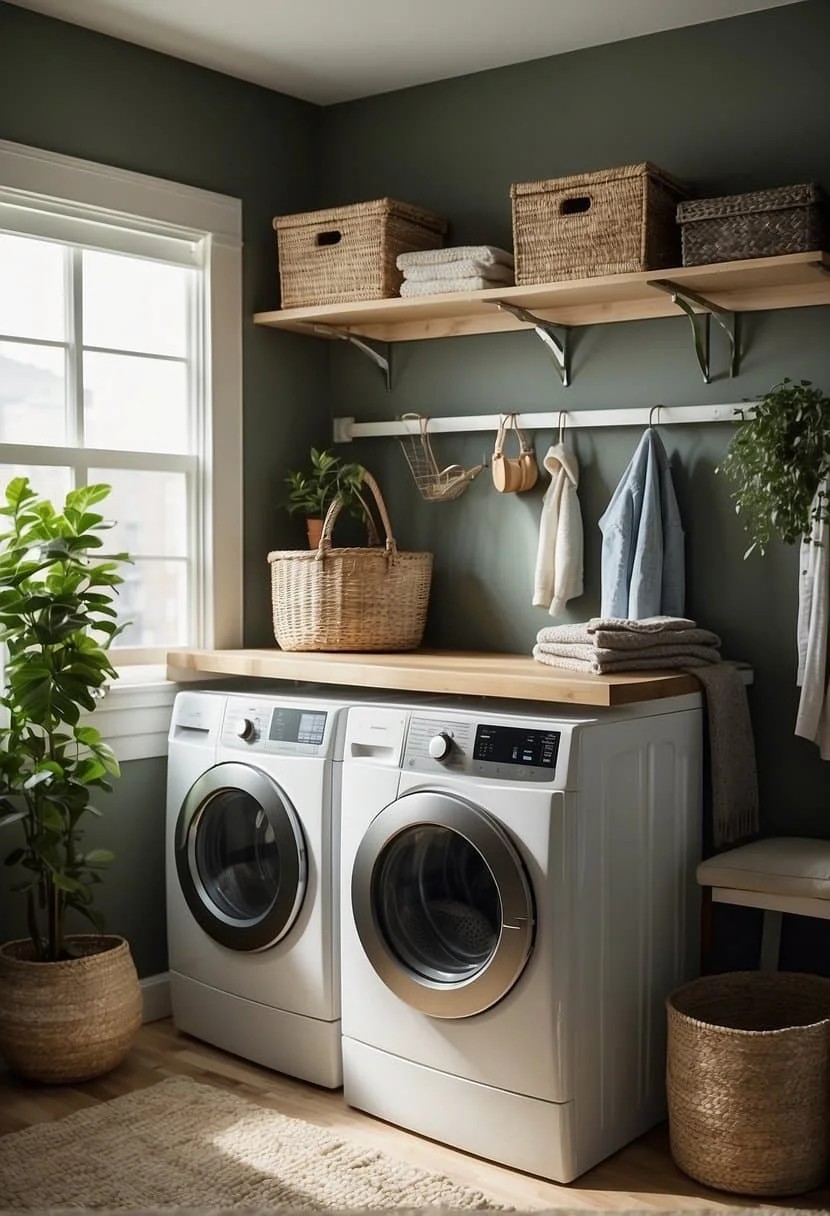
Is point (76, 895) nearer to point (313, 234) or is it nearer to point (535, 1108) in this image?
point (535, 1108)

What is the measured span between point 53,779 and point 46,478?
2.63ft

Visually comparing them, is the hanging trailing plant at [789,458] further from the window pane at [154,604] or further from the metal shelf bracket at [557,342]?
the window pane at [154,604]

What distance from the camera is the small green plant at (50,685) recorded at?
3135 mm

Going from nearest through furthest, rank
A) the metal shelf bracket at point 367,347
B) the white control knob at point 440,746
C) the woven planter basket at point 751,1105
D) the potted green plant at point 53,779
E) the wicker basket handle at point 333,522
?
the woven planter basket at point 751,1105 → the white control knob at point 440,746 → the potted green plant at point 53,779 → the wicker basket handle at point 333,522 → the metal shelf bracket at point 367,347

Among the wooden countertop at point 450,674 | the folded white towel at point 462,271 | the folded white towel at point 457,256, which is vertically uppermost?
the folded white towel at point 457,256

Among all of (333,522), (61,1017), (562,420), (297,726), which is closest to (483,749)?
(297,726)

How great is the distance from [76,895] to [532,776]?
122 centimetres

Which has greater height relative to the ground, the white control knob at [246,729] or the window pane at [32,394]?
the window pane at [32,394]

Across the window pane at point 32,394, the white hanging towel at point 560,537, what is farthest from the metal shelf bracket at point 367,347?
the window pane at point 32,394

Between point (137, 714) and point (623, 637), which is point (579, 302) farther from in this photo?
point (137, 714)

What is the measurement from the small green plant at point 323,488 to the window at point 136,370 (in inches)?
7.1

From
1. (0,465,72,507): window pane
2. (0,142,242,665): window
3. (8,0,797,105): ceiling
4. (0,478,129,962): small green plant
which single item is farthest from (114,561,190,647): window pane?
(8,0,797,105): ceiling

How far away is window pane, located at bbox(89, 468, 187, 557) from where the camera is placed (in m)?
3.66

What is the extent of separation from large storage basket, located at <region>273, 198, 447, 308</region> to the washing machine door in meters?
1.31
